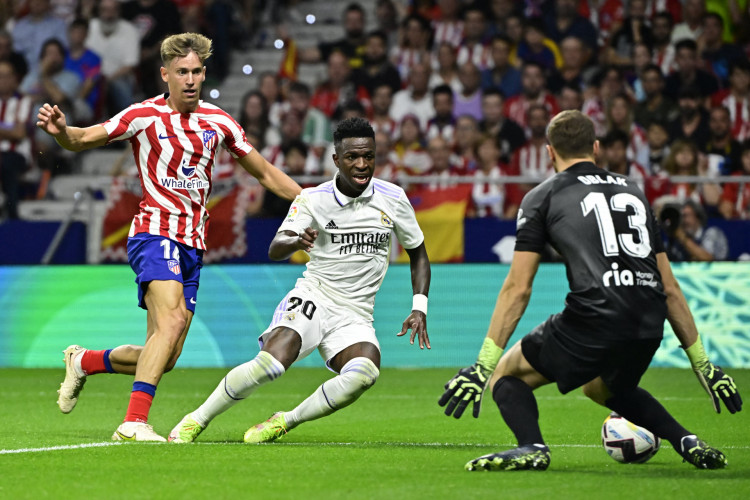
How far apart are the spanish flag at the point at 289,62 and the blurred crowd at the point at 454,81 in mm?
31

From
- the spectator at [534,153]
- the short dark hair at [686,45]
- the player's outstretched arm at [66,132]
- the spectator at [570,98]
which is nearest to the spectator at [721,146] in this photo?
the short dark hair at [686,45]

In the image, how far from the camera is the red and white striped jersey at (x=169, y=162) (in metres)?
7.50

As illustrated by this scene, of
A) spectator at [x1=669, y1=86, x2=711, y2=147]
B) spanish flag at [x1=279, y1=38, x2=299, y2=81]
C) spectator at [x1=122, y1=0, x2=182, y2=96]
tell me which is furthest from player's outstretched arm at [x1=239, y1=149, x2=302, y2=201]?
spanish flag at [x1=279, y1=38, x2=299, y2=81]

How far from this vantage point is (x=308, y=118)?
54.8 feet

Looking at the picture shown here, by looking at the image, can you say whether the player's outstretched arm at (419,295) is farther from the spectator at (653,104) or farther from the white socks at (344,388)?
the spectator at (653,104)

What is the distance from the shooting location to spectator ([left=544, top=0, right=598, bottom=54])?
17188 millimetres

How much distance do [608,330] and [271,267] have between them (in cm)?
788

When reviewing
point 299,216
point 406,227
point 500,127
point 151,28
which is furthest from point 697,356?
point 151,28

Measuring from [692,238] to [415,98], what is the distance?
5175mm

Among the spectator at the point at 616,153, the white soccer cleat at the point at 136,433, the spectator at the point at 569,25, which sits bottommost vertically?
the white soccer cleat at the point at 136,433

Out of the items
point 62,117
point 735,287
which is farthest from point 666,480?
point 735,287

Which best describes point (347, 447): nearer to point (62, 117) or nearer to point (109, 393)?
point (62, 117)

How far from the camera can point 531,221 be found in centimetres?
577

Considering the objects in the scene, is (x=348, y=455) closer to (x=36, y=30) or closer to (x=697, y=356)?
(x=697, y=356)
